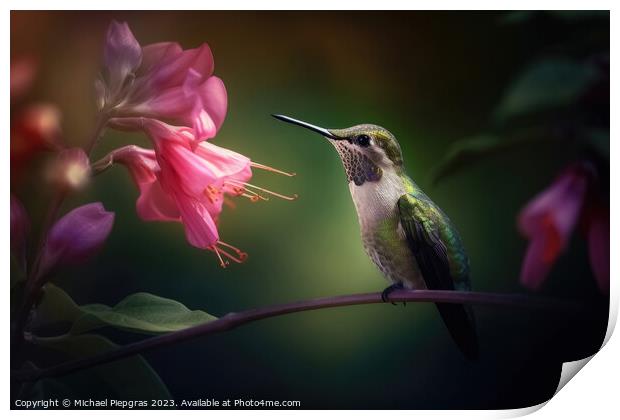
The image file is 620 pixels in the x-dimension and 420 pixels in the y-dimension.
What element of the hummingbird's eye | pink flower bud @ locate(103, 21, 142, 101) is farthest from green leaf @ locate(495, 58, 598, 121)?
pink flower bud @ locate(103, 21, 142, 101)

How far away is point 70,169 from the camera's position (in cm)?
167

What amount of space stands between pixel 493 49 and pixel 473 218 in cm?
32

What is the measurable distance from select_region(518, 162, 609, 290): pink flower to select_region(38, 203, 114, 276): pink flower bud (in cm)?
79

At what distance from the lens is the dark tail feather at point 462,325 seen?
1.67 metres

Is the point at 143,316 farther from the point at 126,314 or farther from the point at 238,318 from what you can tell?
the point at 238,318

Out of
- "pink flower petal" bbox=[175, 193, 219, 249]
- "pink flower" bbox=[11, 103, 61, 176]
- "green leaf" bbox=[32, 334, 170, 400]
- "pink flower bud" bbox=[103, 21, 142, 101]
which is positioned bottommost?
"green leaf" bbox=[32, 334, 170, 400]

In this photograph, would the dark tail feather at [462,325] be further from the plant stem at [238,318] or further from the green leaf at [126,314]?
the green leaf at [126,314]

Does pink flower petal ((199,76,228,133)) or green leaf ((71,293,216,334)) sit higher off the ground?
pink flower petal ((199,76,228,133))

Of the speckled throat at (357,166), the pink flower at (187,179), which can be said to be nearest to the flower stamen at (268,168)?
the pink flower at (187,179)

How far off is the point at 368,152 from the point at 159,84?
1.35 feet

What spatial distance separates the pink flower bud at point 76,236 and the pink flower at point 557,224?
0.79m

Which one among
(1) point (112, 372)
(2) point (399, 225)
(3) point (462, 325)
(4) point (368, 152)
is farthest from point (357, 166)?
(1) point (112, 372)

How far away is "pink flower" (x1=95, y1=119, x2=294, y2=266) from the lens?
1655 millimetres

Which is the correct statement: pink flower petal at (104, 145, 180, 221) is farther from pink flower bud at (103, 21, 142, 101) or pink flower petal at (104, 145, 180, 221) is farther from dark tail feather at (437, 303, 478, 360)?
dark tail feather at (437, 303, 478, 360)
